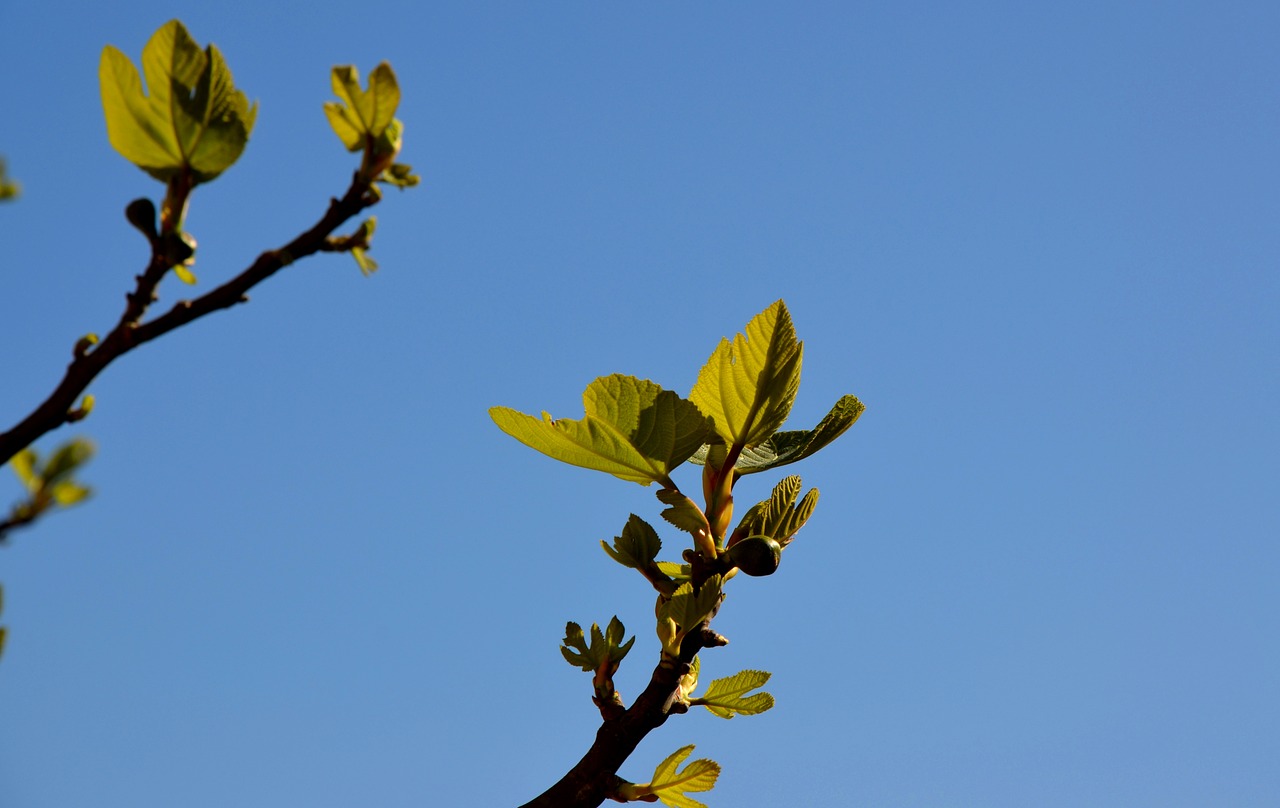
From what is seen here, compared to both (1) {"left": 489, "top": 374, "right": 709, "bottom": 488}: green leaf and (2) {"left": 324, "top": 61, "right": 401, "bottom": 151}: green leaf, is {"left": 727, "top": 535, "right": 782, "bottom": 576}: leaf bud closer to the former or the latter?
(1) {"left": 489, "top": 374, "right": 709, "bottom": 488}: green leaf

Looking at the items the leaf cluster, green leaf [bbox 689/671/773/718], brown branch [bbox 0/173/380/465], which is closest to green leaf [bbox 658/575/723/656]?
the leaf cluster

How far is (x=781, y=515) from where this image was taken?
147 centimetres

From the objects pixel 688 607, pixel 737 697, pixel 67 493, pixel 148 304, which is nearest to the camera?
pixel 148 304

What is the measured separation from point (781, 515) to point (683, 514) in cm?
13

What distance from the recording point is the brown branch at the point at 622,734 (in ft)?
4.37

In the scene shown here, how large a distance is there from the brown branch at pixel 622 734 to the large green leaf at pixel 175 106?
813 millimetres

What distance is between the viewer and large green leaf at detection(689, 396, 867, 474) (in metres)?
1.52

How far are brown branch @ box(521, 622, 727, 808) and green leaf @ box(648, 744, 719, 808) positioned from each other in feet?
0.17

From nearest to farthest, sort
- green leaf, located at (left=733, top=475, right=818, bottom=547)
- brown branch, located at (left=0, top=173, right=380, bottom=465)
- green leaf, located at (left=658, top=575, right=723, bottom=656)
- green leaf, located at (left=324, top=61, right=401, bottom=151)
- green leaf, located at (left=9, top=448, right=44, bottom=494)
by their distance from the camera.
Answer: brown branch, located at (left=0, top=173, right=380, bottom=465)
green leaf, located at (left=324, top=61, right=401, bottom=151)
green leaf, located at (left=9, top=448, right=44, bottom=494)
green leaf, located at (left=658, top=575, right=723, bottom=656)
green leaf, located at (left=733, top=475, right=818, bottom=547)

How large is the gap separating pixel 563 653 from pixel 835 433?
0.48 m

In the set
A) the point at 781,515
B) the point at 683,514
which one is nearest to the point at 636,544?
the point at 683,514

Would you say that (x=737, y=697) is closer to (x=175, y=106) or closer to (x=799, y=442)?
(x=799, y=442)

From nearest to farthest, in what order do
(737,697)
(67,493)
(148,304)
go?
(148,304) < (67,493) < (737,697)

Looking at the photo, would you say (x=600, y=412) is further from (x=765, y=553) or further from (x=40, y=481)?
(x=40, y=481)
